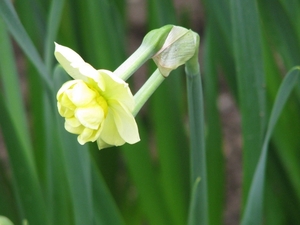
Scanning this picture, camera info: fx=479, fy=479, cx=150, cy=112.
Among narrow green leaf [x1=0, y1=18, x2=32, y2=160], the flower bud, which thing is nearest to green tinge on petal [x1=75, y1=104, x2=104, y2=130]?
the flower bud

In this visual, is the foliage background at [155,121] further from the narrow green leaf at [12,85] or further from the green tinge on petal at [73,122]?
the green tinge on petal at [73,122]

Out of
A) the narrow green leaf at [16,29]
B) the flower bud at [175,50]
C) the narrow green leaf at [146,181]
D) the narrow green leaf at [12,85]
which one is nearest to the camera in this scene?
the flower bud at [175,50]

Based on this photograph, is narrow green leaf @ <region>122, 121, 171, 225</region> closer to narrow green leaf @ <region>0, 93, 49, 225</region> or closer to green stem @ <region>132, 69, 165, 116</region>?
narrow green leaf @ <region>0, 93, 49, 225</region>

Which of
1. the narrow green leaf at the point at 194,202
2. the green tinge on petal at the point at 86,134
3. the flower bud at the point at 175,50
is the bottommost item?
the narrow green leaf at the point at 194,202

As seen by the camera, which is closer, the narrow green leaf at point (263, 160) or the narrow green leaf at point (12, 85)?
the narrow green leaf at point (263, 160)

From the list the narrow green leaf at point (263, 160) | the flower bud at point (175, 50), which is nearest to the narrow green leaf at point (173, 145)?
the narrow green leaf at point (263, 160)

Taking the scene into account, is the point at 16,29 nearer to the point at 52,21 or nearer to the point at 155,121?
the point at 52,21
